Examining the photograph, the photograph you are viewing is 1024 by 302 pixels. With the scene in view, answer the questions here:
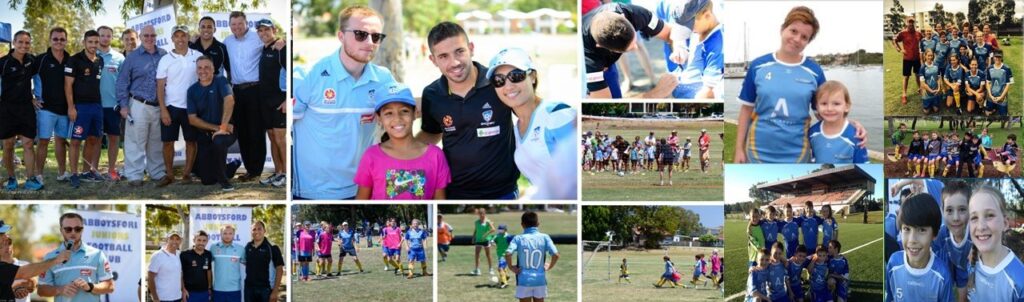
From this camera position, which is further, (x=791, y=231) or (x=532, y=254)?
(x=791, y=231)

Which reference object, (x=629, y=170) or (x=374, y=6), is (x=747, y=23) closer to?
(x=629, y=170)

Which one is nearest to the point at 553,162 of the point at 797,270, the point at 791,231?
the point at 791,231

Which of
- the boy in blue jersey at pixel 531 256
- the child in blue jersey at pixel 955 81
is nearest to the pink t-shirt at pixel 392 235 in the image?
the boy in blue jersey at pixel 531 256

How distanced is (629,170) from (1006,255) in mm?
2477

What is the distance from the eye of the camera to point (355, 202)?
7137 mm

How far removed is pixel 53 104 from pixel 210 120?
3.49 feet

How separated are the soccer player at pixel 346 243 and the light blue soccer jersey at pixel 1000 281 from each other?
396 cm

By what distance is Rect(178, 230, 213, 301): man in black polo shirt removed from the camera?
7.27 meters

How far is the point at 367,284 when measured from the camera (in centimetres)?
727

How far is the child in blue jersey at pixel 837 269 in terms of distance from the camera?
7.31 m

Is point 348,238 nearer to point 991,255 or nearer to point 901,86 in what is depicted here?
point 901,86

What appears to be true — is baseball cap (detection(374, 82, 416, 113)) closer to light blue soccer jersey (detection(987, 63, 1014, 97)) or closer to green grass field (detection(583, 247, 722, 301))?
green grass field (detection(583, 247, 722, 301))

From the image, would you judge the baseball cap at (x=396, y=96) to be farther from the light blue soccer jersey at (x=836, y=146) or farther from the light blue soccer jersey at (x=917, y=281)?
the light blue soccer jersey at (x=917, y=281)

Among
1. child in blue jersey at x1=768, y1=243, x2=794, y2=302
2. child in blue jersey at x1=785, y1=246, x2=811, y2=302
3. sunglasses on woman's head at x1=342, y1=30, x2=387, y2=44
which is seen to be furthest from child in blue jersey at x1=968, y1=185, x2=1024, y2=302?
sunglasses on woman's head at x1=342, y1=30, x2=387, y2=44
